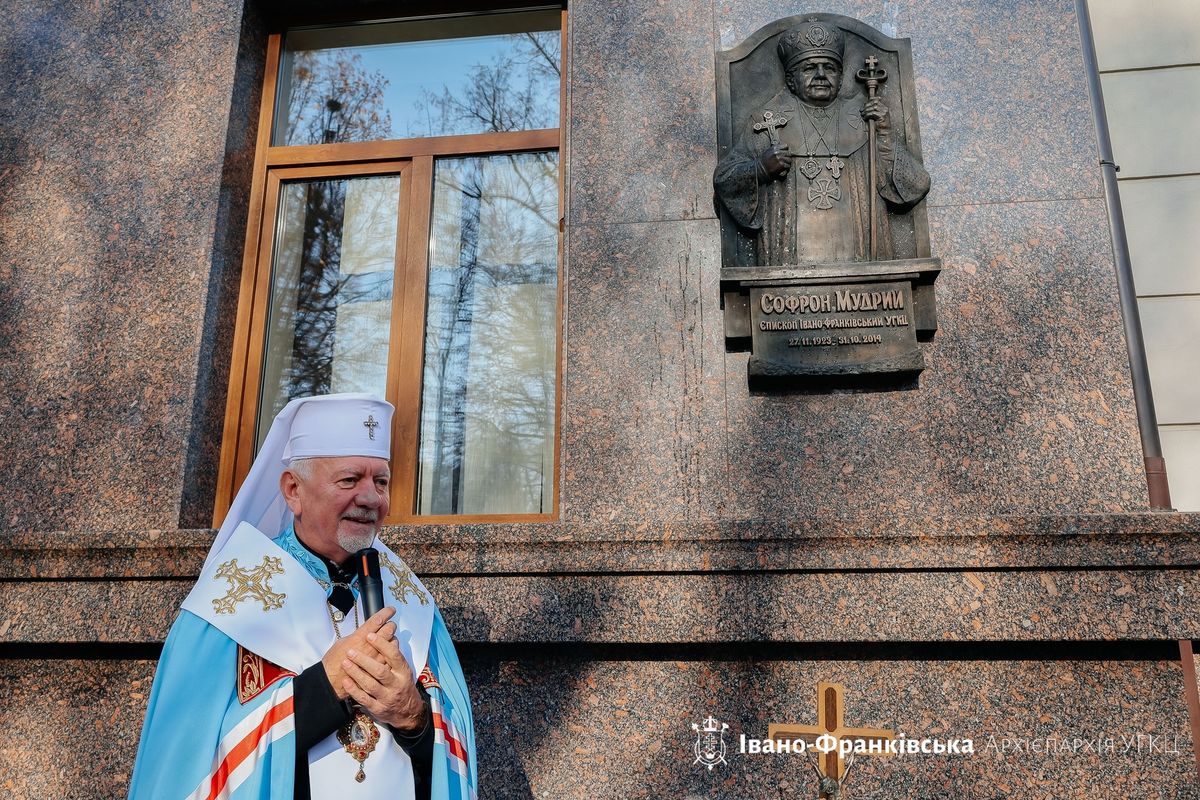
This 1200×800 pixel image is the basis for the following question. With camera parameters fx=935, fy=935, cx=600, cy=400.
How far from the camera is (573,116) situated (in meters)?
5.07

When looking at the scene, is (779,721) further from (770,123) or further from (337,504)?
(770,123)

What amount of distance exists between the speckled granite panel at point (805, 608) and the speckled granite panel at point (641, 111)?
77.4 inches

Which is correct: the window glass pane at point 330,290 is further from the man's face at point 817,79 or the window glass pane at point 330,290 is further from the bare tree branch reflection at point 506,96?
the man's face at point 817,79

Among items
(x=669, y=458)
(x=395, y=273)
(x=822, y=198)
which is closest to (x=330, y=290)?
(x=395, y=273)

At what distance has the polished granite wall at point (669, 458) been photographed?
3.75 meters

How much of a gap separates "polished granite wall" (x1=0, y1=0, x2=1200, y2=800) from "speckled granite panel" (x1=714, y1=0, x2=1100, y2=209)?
16 millimetres

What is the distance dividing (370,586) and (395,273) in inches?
115

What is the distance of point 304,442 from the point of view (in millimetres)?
3207

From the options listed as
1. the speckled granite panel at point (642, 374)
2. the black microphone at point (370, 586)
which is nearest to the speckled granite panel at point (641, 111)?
the speckled granite panel at point (642, 374)

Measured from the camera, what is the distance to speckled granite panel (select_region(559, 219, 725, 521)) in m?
4.40

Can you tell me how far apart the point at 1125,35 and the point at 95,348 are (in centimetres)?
628

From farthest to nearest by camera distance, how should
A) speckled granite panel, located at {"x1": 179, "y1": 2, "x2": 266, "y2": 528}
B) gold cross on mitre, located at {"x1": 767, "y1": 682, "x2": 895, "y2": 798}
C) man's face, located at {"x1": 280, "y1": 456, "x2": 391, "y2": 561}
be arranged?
speckled granite panel, located at {"x1": 179, "y1": 2, "x2": 266, "y2": 528} < gold cross on mitre, located at {"x1": 767, "y1": 682, "x2": 895, "y2": 798} < man's face, located at {"x1": 280, "y1": 456, "x2": 391, "y2": 561}

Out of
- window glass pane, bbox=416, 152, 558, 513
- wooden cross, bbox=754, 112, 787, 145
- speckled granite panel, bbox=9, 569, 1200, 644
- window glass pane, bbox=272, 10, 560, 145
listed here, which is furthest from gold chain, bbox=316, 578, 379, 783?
window glass pane, bbox=272, 10, 560, 145

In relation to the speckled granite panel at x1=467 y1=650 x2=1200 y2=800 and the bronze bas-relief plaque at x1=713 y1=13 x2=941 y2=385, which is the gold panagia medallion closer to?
the speckled granite panel at x1=467 y1=650 x2=1200 y2=800
